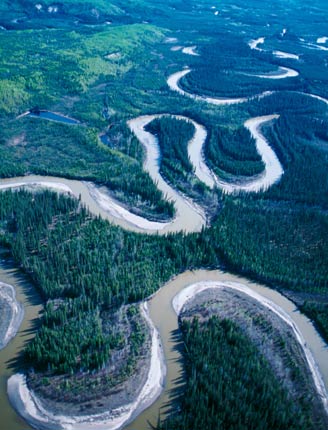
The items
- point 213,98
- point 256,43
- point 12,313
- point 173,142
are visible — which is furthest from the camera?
point 256,43

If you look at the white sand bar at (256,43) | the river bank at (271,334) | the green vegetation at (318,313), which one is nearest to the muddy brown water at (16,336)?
the river bank at (271,334)

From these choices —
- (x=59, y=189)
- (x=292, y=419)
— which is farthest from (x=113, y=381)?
(x=59, y=189)

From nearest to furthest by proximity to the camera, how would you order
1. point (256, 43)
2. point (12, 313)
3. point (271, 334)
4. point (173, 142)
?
point (271, 334)
point (12, 313)
point (173, 142)
point (256, 43)

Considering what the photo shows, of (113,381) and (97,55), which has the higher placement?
(97,55)

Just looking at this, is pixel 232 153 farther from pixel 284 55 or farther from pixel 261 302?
pixel 284 55

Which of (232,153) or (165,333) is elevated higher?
(232,153)

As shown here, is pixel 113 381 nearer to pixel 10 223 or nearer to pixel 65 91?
pixel 10 223

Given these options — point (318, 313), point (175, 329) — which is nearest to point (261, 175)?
point (318, 313)
